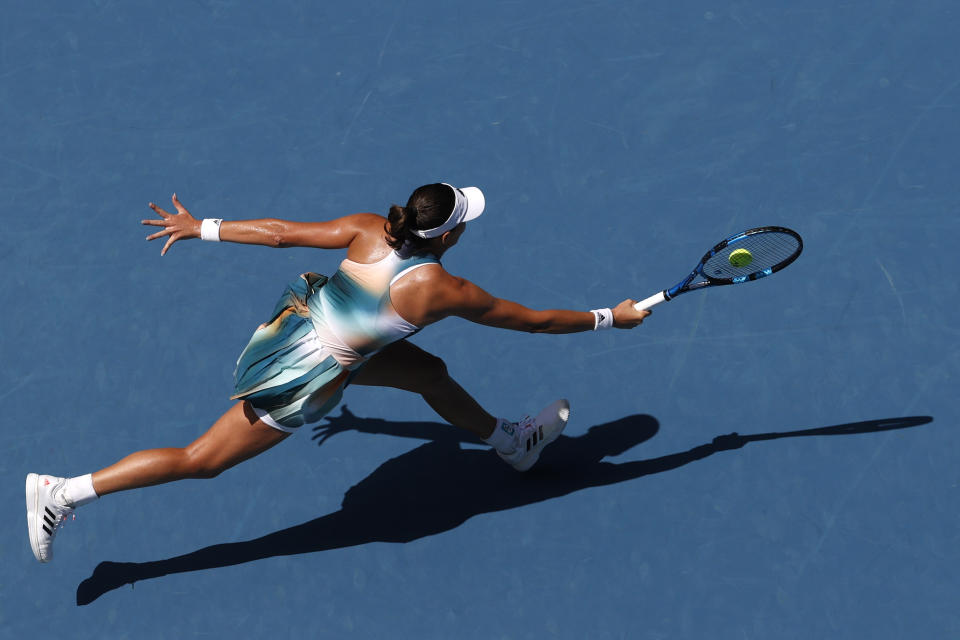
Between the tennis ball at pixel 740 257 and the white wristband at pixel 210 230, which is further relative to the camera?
the tennis ball at pixel 740 257

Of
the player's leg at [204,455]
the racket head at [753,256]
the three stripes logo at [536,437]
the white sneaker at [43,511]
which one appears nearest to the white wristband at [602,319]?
the racket head at [753,256]

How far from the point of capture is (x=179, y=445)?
560 centimetres

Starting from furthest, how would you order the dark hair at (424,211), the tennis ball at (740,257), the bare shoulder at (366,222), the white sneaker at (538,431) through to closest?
1. the white sneaker at (538,431)
2. the tennis ball at (740,257)
3. the bare shoulder at (366,222)
4. the dark hair at (424,211)

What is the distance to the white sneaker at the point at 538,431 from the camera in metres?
5.27

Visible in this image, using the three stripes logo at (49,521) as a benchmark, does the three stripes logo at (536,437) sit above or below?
below

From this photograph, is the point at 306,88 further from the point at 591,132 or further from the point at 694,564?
the point at 694,564

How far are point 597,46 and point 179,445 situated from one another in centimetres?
327

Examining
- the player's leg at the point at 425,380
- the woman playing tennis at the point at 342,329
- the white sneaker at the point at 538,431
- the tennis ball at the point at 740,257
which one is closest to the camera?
the woman playing tennis at the point at 342,329

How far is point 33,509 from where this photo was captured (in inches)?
198

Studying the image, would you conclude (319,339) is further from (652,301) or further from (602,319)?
(652,301)

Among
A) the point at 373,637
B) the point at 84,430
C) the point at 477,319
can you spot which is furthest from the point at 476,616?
the point at 84,430

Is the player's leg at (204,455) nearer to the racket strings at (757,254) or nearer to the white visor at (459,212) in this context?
the white visor at (459,212)

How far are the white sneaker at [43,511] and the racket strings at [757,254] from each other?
10.2 ft

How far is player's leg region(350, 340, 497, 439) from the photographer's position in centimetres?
484
